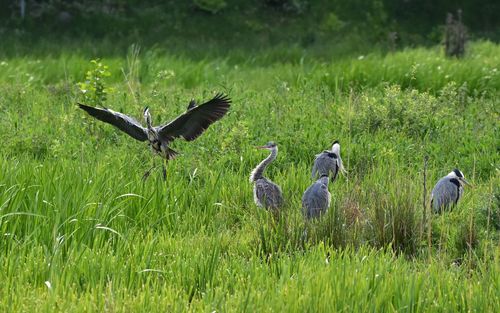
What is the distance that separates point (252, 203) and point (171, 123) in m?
0.87

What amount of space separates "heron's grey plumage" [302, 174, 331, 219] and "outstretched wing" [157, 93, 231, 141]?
2.80ft

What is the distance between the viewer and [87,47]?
15.8 meters

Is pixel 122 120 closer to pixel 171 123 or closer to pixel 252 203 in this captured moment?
pixel 171 123

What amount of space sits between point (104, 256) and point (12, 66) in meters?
8.49

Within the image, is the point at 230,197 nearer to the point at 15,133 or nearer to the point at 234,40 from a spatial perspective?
the point at 15,133

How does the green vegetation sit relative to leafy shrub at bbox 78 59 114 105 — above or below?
below

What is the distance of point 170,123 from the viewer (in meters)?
6.38

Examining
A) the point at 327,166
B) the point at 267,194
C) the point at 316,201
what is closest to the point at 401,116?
the point at 327,166

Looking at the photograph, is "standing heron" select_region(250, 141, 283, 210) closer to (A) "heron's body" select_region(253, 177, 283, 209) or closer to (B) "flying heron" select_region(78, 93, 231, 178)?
(A) "heron's body" select_region(253, 177, 283, 209)

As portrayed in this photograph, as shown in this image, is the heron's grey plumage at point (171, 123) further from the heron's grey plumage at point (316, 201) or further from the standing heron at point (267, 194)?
the heron's grey plumage at point (316, 201)

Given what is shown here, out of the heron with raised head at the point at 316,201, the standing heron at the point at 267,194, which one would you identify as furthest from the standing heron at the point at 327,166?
the heron with raised head at the point at 316,201

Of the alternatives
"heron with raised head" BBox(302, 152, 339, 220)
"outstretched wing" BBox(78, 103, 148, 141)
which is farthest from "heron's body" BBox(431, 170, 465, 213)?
"outstretched wing" BBox(78, 103, 148, 141)

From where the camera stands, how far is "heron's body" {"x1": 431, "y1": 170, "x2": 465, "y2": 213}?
20.6 feet

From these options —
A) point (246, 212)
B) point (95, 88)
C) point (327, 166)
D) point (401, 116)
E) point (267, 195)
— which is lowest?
point (246, 212)
